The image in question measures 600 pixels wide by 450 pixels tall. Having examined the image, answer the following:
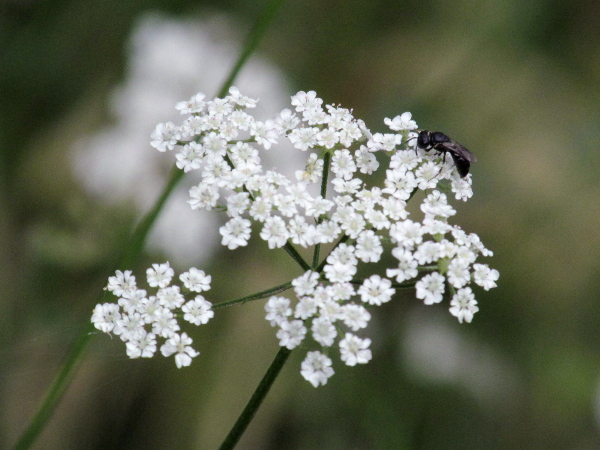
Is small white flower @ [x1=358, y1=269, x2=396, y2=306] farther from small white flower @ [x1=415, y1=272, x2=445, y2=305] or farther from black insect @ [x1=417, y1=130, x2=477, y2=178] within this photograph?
black insect @ [x1=417, y1=130, x2=477, y2=178]

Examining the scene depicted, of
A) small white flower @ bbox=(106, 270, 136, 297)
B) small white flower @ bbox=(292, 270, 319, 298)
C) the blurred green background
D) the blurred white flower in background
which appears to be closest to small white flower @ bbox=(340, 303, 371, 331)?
small white flower @ bbox=(292, 270, 319, 298)

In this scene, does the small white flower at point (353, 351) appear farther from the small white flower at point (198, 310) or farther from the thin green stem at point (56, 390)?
the thin green stem at point (56, 390)

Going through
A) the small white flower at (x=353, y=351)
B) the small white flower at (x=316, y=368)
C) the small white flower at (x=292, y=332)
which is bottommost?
the small white flower at (x=316, y=368)

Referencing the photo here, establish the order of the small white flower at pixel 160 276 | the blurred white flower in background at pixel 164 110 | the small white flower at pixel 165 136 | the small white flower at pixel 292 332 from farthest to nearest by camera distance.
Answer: the blurred white flower in background at pixel 164 110 → the small white flower at pixel 165 136 → the small white flower at pixel 160 276 → the small white flower at pixel 292 332

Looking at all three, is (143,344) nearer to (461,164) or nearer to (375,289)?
(375,289)

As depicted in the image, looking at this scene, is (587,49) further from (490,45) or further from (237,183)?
(237,183)

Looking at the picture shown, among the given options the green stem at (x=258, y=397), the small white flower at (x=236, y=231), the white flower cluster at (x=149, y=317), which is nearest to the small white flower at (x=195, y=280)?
the white flower cluster at (x=149, y=317)
